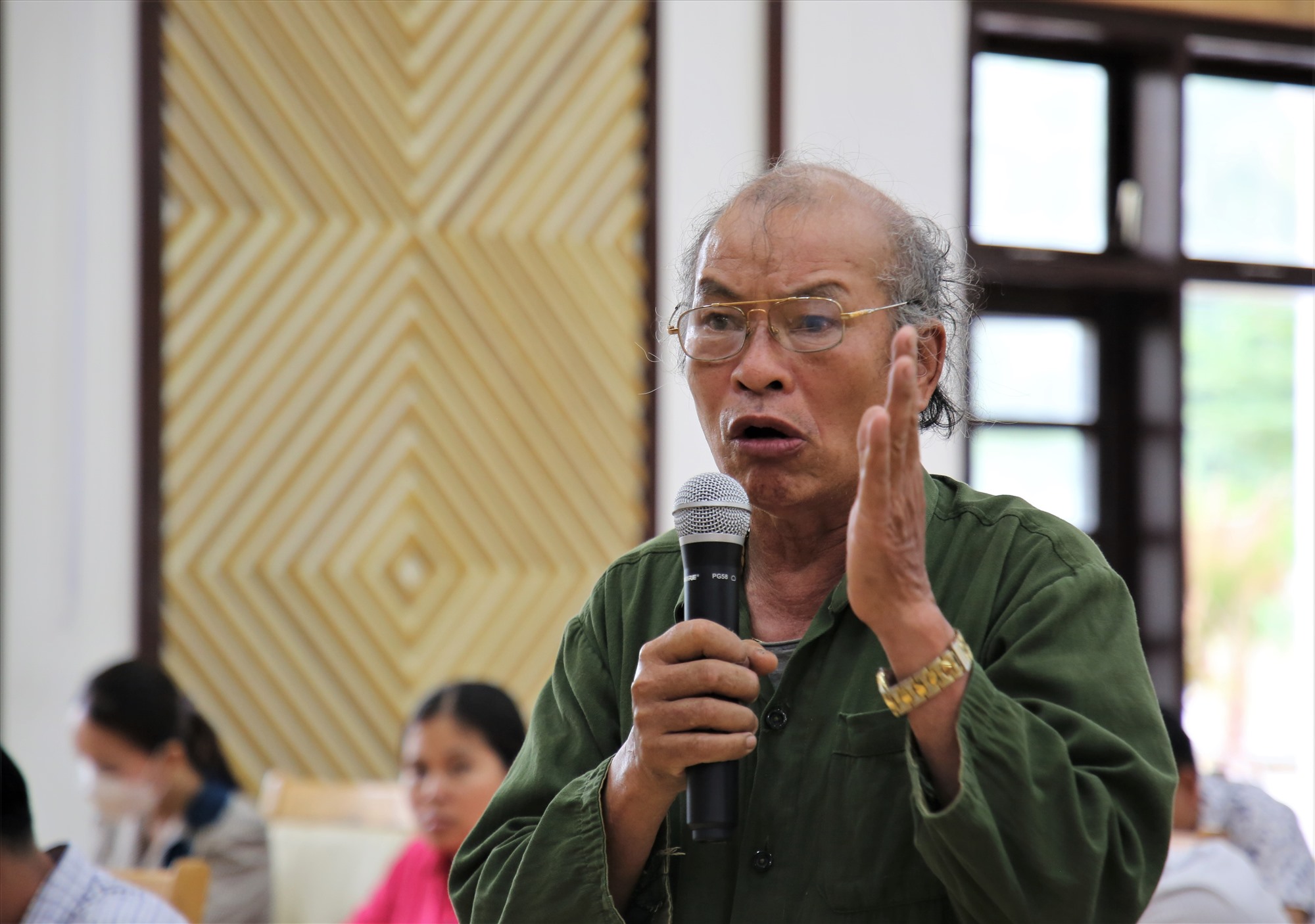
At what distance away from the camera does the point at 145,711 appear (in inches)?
144

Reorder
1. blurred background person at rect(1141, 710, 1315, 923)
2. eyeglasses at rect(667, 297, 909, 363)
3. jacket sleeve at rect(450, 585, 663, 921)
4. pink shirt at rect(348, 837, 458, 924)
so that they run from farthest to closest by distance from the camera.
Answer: pink shirt at rect(348, 837, 458, 924)
blurred background person at rect(1141, 710, 1315, 923)
eyeglasses at rect(667, 297, 909, 363)
jacket sleeve at rect(450, 585, 663, 921)

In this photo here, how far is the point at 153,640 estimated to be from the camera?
4.46m

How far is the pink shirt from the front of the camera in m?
3.12

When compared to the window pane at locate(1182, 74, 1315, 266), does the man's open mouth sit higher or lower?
lower

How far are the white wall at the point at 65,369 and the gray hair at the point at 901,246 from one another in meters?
3.26

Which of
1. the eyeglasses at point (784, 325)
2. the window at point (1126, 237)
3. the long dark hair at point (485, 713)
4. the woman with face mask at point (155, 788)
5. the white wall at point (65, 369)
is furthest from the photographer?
the window at point (1126, 237)

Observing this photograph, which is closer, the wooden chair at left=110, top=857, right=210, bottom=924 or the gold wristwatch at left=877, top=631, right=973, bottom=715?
the gold wristwatch at left=877, top=631, right=973, bottom=715

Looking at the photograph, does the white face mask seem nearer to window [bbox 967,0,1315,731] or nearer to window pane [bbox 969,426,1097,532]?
window [bbox 967,0,1315,731]

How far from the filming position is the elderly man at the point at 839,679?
3.84 ft


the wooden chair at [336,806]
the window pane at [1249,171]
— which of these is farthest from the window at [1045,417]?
the wooden chair at [336,806]

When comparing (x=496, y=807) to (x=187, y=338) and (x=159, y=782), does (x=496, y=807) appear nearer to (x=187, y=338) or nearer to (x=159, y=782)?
(x=159, y=782)

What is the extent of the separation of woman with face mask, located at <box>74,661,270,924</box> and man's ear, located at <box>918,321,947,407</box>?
2.54m

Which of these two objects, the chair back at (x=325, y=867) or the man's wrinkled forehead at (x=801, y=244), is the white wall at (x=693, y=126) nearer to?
the chair back at (x=325, y=867)

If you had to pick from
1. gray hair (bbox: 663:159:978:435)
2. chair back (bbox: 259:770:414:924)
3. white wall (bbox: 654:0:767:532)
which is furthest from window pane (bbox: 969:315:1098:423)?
gray hair (bbox: 663:159:978:435)
